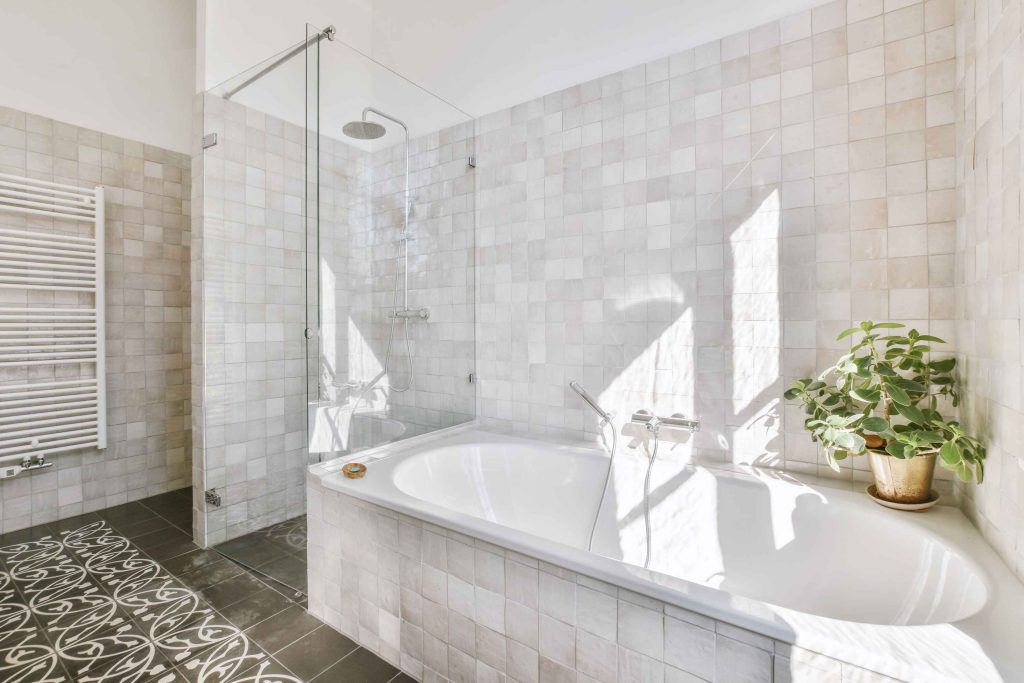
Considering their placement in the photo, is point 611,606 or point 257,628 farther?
point 257,628

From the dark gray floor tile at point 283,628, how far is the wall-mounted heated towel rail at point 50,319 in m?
1.81

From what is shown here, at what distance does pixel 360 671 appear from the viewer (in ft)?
5.11

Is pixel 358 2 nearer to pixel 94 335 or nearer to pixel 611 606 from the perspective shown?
pixel 94 335

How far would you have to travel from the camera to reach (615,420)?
7.03ft

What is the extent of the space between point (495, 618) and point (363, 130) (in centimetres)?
196

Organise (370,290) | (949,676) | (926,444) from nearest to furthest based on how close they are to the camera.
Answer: (949,676)
(926,444)
(370,290)

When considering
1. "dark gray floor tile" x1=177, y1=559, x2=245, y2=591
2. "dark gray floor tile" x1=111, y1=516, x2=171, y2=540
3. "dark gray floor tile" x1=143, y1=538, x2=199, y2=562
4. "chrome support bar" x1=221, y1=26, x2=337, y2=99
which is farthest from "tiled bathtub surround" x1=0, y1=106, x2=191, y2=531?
"dark gray floor tile" x1=177, y1=559, x2=245, y2=591

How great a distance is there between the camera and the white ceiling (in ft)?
6.47

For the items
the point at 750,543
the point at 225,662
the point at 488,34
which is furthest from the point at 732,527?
the point at 488,34

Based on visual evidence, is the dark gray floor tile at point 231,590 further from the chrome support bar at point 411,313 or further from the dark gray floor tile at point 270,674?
the chrome support bar at point 411,313

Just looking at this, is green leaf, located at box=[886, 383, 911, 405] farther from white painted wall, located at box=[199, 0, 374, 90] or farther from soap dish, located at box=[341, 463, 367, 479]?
white painted wall, located at box=[199, 0, 374, 90]

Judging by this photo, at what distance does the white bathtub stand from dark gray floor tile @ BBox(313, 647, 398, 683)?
1.82 feet

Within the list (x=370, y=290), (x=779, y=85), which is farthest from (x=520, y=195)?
(x=779, y=85)

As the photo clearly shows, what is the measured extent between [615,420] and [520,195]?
3.94 feet
